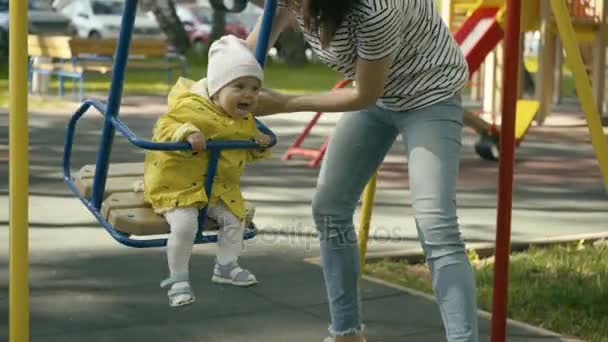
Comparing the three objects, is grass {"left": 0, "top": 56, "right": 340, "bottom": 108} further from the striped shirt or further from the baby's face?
the striped shirt

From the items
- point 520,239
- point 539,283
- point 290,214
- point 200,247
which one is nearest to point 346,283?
point 539,283

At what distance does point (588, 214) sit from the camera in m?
8.29

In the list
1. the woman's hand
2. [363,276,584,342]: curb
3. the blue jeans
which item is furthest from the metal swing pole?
[363,276,584,342]: curb

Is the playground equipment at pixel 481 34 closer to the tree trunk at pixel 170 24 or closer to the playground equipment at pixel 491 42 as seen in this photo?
the playground equipment at pixel 491 42

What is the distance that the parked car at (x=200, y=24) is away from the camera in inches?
1471

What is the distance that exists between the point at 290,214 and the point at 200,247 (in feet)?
4.51

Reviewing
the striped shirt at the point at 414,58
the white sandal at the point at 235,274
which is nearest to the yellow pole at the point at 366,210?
the white sandal at the point at 235,274

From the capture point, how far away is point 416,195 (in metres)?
3.88

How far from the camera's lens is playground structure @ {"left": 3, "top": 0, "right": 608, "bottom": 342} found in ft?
11.2

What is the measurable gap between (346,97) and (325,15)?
0.31 meters

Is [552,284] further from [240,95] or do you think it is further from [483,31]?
[483,31]

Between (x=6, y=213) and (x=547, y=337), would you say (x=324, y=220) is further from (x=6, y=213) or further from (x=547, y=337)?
(x=6, y=213)

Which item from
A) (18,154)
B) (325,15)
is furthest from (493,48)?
(18,154)

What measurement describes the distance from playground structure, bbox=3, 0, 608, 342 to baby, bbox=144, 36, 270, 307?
0.16 m
